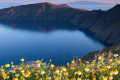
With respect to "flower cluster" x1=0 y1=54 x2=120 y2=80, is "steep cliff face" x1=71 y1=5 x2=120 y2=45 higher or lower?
higher

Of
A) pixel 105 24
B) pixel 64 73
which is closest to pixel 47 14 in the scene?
pixel 105 24

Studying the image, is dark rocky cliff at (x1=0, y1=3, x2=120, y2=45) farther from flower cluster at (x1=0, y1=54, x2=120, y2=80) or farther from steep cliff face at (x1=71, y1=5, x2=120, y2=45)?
flower cluster at (x1=0, y1=54, x2=120, y2=80)

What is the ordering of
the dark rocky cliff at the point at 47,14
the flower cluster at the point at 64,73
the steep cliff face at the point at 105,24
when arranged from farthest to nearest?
the dark rocky cliff at the point at 47,14, the steep cliff face at the point at 105,24, the flower cluster at the point at 64,73

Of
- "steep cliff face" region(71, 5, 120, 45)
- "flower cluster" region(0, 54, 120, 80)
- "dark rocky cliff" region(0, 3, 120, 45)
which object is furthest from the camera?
"dark rocky cliff" region(0, 3, 120, 45)

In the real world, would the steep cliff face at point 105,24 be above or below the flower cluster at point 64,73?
above

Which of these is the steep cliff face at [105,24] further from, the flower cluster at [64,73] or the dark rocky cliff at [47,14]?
the flower cluster at [64,73]

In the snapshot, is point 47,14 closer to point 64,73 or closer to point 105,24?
point 105,24

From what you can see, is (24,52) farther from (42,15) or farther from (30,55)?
(42,15)

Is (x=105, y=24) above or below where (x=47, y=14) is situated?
below

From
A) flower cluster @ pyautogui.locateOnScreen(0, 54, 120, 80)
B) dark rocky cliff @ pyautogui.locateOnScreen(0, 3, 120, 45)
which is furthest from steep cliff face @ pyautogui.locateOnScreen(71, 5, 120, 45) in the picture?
flower cluster @ pyautogui.locateOnScreen(0, 54, 120, 80)

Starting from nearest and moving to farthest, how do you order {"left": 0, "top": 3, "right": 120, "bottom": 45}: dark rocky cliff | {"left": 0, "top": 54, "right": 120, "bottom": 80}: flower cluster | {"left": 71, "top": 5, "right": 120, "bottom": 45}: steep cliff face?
1. {"left": 0, "top": 54, "right": 120, "bottom": 80}: flower cluster
2. {"left": 71, "top": 5, "right": 120, "bottom": 45}: steep cliff face
3. {"left": 0, "top": 3, "right": 120, "bottom": 45}: dark rocky cliff

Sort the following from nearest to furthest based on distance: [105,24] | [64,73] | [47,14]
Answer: [64,73]
[105,24]
[47,14]

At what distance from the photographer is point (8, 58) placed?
4466 cm

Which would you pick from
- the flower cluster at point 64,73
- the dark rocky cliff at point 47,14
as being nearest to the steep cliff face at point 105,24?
the dark rocky cliff at point 47,14
